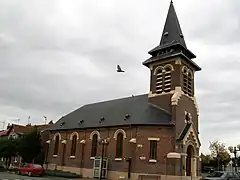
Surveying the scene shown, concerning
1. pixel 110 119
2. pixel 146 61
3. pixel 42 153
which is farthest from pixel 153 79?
pixel 42 153

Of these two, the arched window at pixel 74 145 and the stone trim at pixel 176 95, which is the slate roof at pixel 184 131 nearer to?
the stone trim at pixel 176 95

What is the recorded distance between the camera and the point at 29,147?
43.5 m

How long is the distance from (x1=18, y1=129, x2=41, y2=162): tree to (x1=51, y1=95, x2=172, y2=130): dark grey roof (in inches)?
137

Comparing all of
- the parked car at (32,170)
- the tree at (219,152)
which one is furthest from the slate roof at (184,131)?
the tree at (219,152)

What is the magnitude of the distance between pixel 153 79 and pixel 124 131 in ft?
24.9

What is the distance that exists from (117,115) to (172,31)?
42.6 ft

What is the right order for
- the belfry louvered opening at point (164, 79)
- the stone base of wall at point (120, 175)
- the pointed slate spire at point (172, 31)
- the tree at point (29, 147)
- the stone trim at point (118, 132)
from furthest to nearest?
the tree at point (29, 147) → the pointed slate spire at point (172, 31) → the belfry louvered opening at point (164, 79) → the stone trim at point (118, 132) → the stone base of wall at point (120, 175)

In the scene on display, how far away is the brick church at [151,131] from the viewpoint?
31.6 metres

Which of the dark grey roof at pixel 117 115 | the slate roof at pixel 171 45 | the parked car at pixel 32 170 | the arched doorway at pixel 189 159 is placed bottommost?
the parked car at pixel 32 170

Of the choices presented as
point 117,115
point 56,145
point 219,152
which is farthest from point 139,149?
point 219,152

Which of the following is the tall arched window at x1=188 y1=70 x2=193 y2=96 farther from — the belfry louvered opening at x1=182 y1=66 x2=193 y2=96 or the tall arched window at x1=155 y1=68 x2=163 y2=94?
the tall arched window at x1=155 y1=68 x2=163 y2=94

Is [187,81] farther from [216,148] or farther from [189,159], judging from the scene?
[216,148]

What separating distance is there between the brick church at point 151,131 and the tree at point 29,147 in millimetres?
2813

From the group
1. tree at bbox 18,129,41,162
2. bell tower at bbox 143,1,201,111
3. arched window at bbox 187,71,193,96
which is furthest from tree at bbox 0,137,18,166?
arched window at bbox 187,71,193,96
